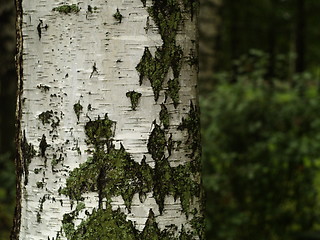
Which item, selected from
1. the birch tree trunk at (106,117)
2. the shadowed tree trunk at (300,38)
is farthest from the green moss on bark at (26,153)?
the shadowed tree trunk at (300,38)

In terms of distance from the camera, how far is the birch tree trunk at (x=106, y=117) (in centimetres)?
150

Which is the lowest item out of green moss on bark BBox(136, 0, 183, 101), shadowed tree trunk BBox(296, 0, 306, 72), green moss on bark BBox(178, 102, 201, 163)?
green moss on bark BBox(178, 102, 201, 163)

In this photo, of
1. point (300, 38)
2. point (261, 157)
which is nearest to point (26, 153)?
point (261, 157)

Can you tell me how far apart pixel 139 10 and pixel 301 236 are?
257 centimetres

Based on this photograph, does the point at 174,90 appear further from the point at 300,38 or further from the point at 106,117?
the point at 300,38

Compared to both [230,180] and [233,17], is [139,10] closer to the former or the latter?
[230,180]

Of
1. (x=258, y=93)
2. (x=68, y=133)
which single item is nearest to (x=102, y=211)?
(x=68, y=133)

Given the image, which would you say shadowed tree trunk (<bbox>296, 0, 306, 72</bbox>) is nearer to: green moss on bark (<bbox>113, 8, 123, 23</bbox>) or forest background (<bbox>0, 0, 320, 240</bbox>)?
forest background (<bbox>0, 0, 320, 240</bbox>)

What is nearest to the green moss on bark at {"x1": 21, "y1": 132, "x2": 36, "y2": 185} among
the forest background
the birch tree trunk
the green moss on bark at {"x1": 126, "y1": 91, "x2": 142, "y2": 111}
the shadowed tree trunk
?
the birch tree trunk

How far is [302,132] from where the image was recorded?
15.5ft

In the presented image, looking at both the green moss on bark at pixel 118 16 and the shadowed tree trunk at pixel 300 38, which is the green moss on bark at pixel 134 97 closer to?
the green moss on bark at pixel 118 16

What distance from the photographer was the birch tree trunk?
1.50m

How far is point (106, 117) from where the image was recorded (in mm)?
1500

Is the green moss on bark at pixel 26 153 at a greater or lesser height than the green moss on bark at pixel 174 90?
lesser
